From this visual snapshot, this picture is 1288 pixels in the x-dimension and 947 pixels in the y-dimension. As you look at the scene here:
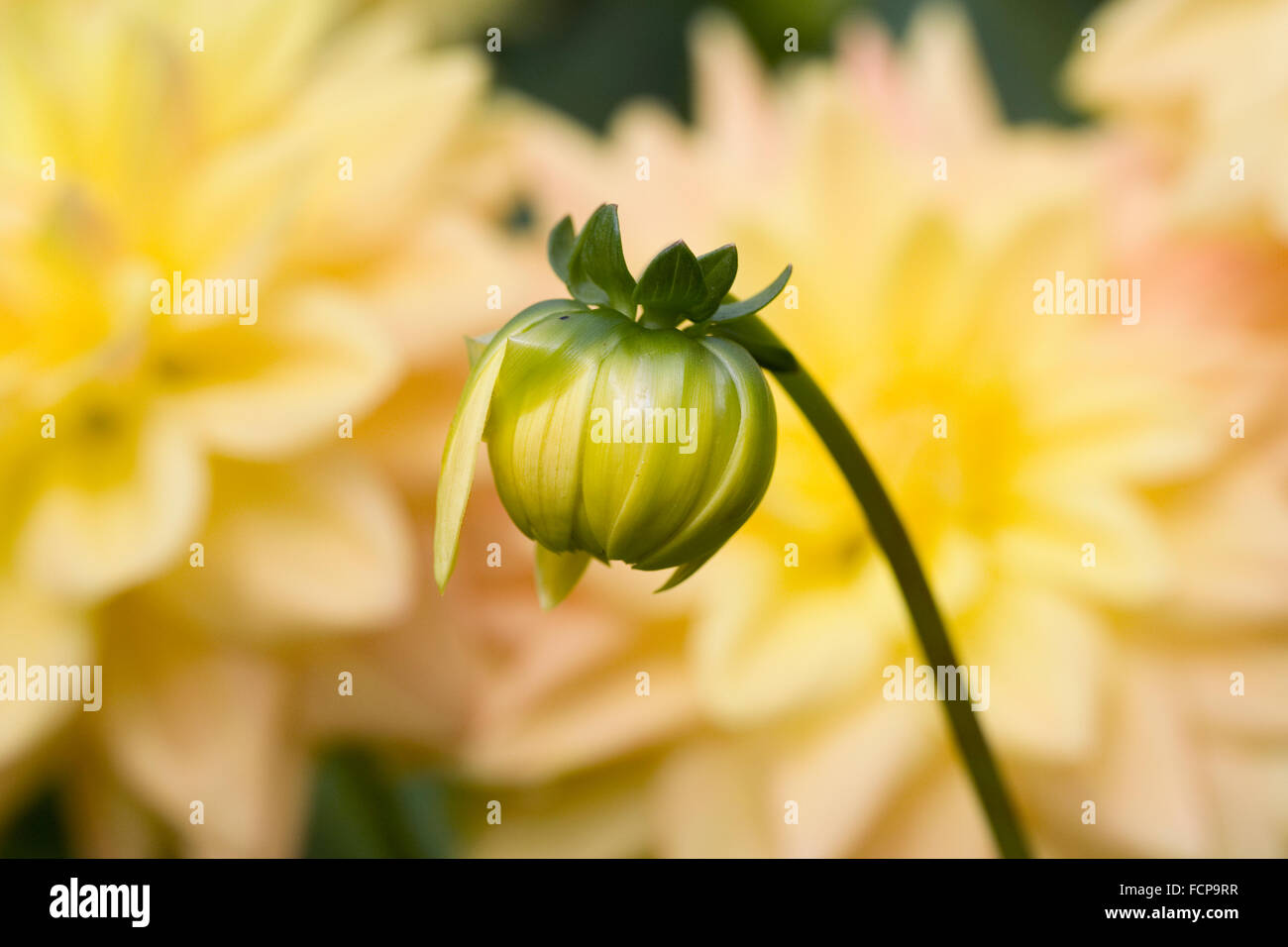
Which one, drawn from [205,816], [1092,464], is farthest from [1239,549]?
[205,816]

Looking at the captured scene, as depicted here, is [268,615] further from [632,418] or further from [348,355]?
[632,418]

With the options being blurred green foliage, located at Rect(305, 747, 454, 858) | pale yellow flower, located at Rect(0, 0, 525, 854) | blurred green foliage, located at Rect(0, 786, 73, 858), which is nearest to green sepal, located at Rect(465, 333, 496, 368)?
pale yellow flower, located at Rect(0, 0, 525, 854)

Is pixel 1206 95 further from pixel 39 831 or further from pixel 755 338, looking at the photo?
pixel 39 831

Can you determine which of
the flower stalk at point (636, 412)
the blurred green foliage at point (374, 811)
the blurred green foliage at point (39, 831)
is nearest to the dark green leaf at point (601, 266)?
the flower stalk at point (636, 412)

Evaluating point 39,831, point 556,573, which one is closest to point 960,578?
point 556,573

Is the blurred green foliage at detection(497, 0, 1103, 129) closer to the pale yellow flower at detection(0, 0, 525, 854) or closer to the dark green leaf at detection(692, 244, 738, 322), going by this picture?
the pale yellow flower at detection(0, 0, 525, 854)

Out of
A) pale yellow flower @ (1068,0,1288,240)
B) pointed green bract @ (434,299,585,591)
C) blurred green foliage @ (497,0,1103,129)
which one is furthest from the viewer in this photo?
blurred green foliage @ (497,0,1103,129)
